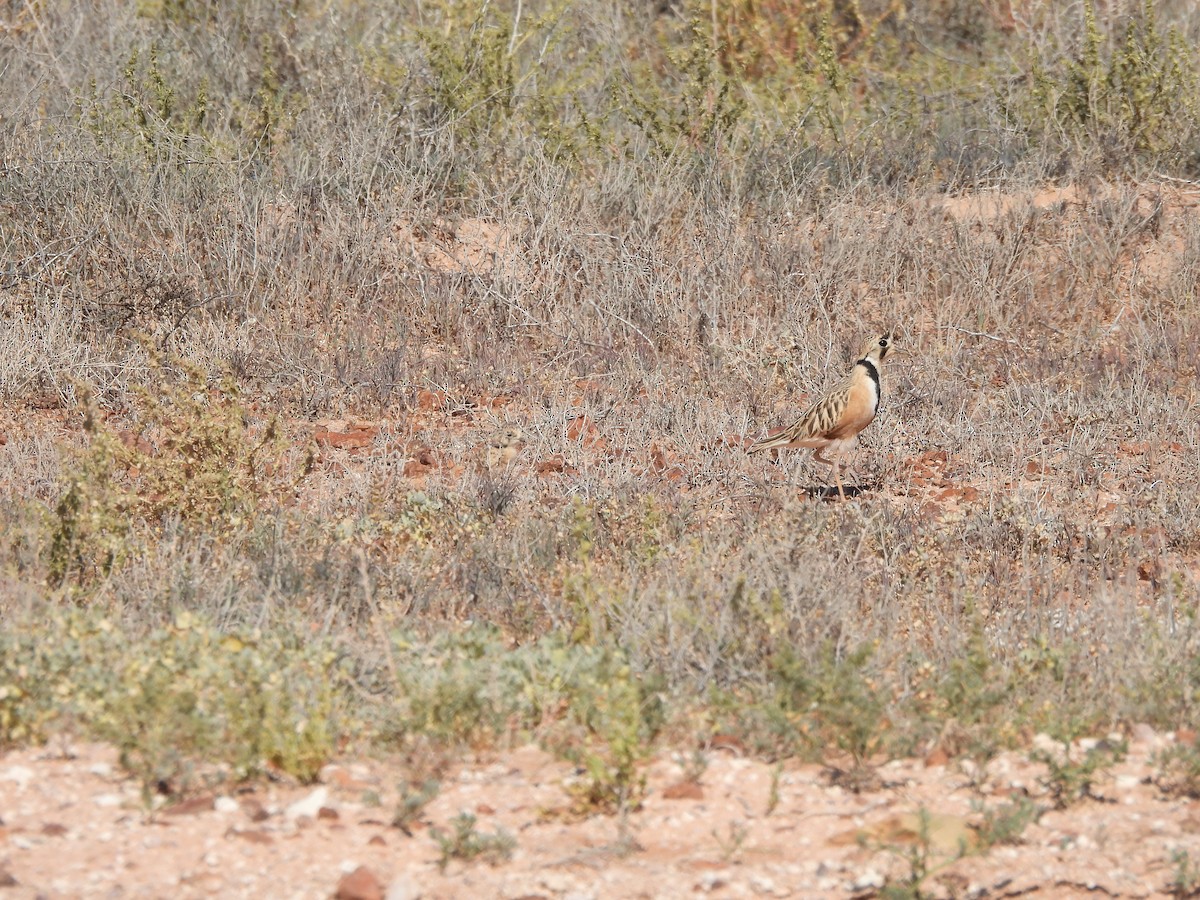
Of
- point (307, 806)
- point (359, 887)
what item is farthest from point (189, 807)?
point (359, 887)

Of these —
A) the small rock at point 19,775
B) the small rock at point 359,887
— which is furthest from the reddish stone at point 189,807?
the small rock at point 359,887

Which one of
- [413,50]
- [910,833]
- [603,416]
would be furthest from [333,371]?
[910,833]

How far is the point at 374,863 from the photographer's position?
372 centimetres

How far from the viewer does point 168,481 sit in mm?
5926

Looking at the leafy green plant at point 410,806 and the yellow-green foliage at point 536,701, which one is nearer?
the leafy green plant at point 410,806

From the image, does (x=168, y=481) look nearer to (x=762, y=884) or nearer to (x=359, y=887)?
(x=359, y=887)

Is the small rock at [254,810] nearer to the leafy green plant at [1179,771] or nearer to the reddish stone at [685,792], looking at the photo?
the reddish stone at [685,792]

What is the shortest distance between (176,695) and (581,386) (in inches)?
185

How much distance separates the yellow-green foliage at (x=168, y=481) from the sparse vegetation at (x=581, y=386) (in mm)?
21

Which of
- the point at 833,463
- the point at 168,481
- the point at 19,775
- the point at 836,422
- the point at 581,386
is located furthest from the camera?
the point at 581,386

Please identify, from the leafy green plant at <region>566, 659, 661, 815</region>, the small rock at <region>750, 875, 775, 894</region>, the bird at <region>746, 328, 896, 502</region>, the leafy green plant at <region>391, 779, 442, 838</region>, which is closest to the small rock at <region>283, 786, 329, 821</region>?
the leafy green plant at <region>391, 779, 442, 838</region>

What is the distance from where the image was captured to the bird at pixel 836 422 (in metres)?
7.04

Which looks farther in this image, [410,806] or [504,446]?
[504,446]

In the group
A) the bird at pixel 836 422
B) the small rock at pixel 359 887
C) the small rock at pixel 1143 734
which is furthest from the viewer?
the bird at pixel 836 422
